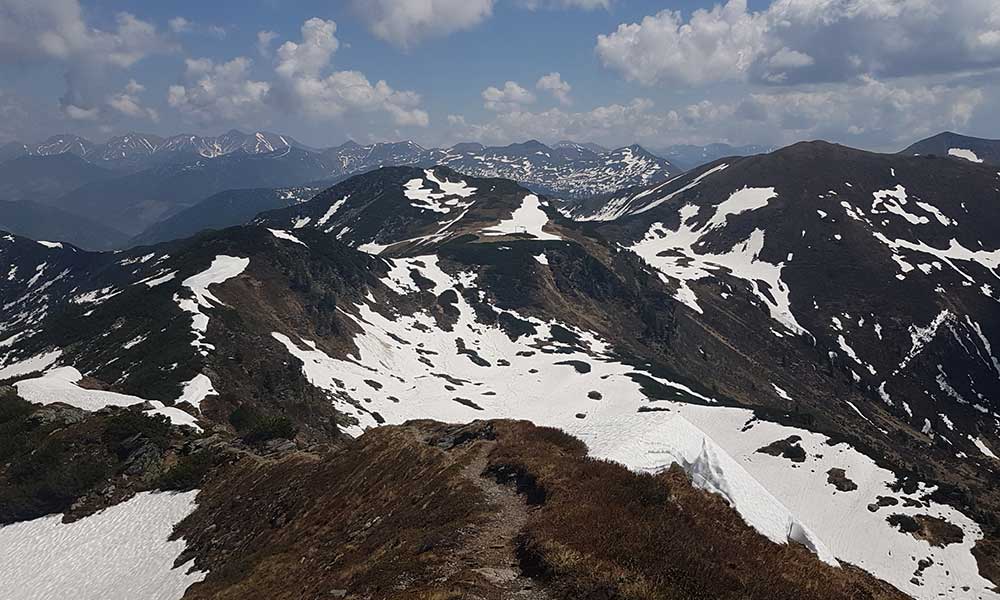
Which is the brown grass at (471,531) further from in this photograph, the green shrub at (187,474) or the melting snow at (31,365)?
the melting snow at (31,365)

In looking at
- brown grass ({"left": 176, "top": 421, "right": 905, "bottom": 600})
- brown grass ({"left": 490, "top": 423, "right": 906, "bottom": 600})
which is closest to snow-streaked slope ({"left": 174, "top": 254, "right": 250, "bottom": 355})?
brown grass ({"left": 176, "top": 421, "right": 905, "bottom": 600})

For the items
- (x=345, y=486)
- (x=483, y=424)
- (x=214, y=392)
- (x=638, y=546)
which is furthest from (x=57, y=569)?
(x=638, y=546)

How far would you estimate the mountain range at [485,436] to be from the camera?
51.5ft

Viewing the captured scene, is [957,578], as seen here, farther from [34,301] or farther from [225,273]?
[34,301]

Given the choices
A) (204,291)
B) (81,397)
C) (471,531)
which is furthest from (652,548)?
(204,291)

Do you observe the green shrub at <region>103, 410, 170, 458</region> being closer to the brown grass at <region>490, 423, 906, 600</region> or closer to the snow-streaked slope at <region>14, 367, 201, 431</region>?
the snow-streaked slope at <region>14, 367, 201, 431</region>

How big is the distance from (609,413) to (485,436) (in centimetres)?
5238

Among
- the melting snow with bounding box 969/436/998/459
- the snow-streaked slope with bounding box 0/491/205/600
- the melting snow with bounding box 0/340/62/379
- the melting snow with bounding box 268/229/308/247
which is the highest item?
the melting snow with bounding box 268/229/308/247

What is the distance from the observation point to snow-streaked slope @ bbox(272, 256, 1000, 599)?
75.0 ft

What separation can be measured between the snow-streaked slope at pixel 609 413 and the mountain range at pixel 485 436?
0.28m

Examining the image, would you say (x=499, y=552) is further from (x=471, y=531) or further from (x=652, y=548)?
(x=652, y=548)

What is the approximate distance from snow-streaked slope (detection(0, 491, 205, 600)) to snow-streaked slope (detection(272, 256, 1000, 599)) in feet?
69.0

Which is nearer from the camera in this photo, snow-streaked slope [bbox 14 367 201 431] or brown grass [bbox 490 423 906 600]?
brown grass [bbox 490 423 906 600]

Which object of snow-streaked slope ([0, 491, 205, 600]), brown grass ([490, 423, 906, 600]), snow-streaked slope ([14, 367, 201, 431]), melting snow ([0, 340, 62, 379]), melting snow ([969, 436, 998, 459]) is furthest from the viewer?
melting snow ([969, 436, 998, 459])
